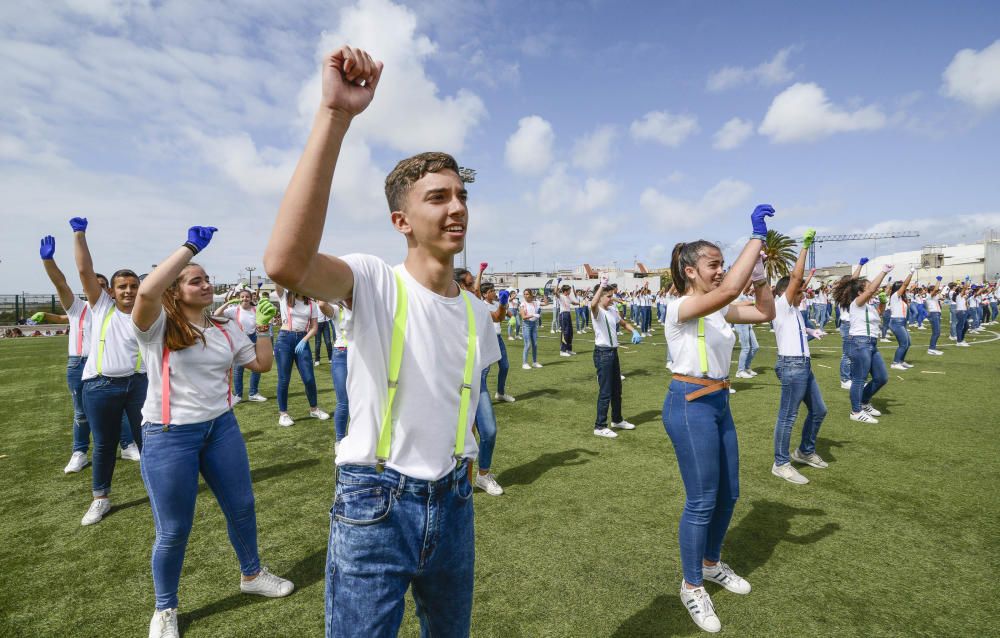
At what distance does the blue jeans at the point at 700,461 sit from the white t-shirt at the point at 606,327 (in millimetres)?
4250

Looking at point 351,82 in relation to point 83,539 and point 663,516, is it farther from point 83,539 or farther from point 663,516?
point 83,539

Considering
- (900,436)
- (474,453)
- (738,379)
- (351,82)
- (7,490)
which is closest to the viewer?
(351,82)

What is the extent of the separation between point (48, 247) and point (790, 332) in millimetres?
8286

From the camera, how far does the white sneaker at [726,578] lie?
3627mm

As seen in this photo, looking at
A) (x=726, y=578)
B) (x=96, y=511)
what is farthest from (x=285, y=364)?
(x=726, y=578)

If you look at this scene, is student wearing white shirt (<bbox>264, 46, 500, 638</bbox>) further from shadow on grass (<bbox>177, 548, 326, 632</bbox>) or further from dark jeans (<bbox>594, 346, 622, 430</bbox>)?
dark jeans (<bbox>594, 346, 622, 430</bbox>)

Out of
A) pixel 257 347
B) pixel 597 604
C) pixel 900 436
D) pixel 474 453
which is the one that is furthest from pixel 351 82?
pixel 900 436

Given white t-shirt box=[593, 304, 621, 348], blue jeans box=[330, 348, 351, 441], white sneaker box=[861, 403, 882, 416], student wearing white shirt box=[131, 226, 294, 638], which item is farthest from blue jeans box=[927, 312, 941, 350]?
student wearing white shirt box=[131, 226, 294, 638]

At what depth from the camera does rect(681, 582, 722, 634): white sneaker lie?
3.24m

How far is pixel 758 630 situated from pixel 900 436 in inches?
232

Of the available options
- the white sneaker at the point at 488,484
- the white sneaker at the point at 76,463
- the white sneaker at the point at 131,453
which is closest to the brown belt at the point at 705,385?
the white sneaker at the point at 488,484

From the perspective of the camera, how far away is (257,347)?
150 inches

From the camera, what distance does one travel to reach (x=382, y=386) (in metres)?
1.65

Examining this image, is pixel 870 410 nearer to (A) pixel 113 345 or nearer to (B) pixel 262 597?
(B) pixel 262 597
